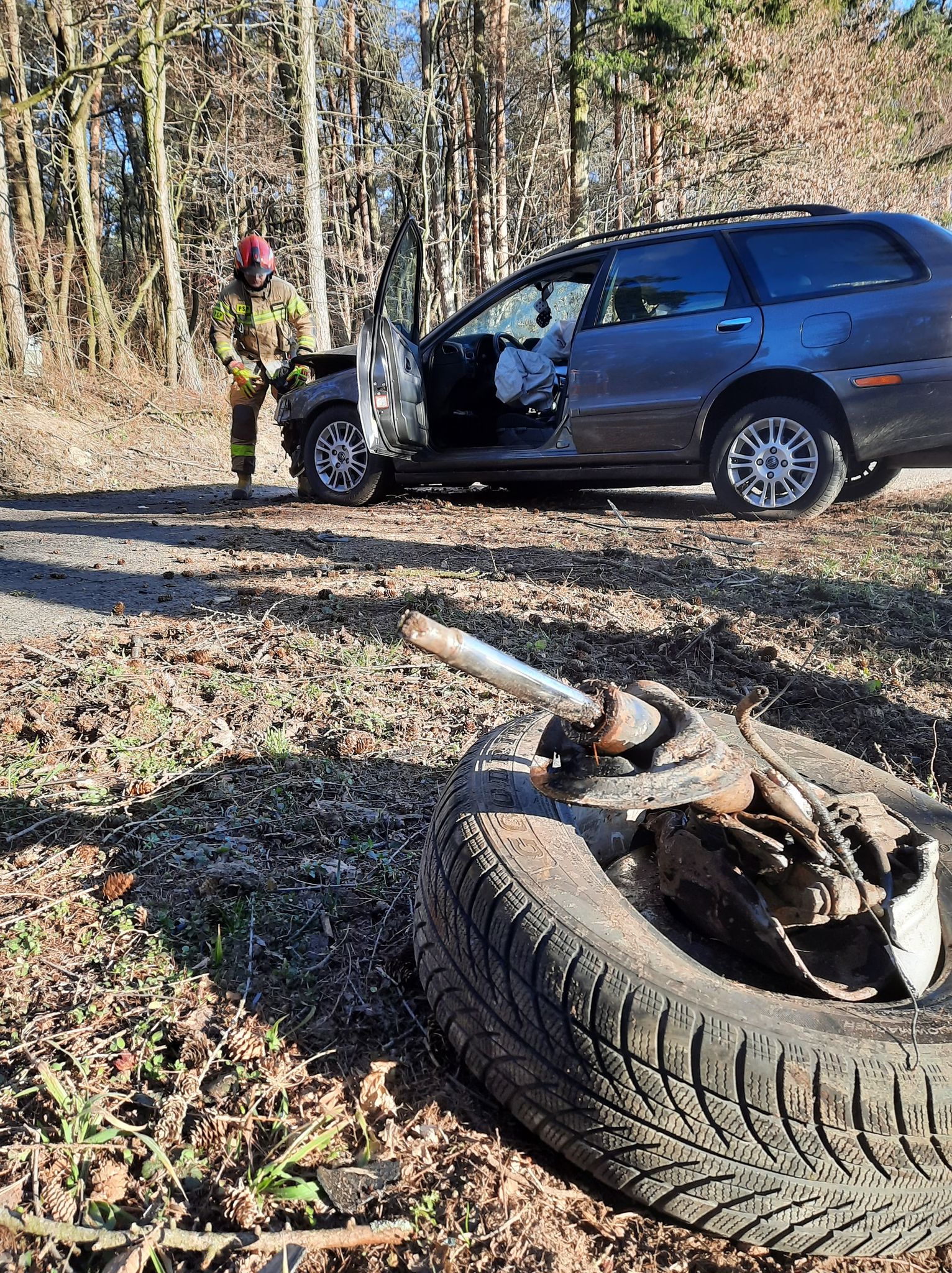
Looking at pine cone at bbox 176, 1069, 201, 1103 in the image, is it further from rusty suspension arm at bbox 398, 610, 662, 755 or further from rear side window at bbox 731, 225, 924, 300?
rear side window at bbox 731, 225, 924, 300

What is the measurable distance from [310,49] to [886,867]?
15206 millimetres

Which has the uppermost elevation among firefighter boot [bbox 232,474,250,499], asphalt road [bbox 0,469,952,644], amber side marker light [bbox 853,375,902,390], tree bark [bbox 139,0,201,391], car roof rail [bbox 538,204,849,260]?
tree bark [bbox 139,0,201,391]

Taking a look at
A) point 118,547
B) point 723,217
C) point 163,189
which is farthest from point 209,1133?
point 163,189

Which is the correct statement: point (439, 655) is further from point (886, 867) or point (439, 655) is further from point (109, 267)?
point (109, 267)

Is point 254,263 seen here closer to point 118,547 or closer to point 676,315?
Result: point 118,547

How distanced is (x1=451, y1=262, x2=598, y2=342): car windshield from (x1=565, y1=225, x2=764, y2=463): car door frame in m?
0.39

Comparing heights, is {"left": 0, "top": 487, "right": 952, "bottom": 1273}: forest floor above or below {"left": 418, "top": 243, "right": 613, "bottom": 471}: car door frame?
below

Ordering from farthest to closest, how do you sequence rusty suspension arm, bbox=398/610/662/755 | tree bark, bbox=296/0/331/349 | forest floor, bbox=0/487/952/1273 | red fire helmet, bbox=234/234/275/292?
tree bark, bbox=296/0/331/349 < red fire helmet, bbox=234/234/275/292 < forest floor, bbox=0/487/952/1273 < rusty suspension arm, bbox=398/610/662/755

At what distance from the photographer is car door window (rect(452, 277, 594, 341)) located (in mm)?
7016

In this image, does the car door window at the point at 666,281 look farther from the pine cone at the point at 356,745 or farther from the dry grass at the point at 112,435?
the dry grass at the point at 112,435

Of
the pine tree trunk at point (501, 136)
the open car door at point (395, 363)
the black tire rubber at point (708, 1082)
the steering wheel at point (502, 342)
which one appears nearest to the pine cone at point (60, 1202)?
the black tire rubber at point (708, 1082)

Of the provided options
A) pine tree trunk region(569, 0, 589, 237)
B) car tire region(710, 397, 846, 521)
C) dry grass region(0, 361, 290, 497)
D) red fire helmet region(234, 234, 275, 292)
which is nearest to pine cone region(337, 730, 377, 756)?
car tire region(710, 397, 846, 521)

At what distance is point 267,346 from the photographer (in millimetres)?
8023

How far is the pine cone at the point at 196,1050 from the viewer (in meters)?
1.62
